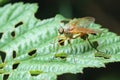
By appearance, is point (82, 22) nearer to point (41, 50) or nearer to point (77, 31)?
point (77, 31)

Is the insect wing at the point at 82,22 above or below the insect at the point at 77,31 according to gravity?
above

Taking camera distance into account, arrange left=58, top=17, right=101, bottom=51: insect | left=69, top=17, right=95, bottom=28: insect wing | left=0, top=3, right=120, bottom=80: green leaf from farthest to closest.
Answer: left=69, top=17, right=95, bottom=28: insect wing, left=58, top=17, right=101, bottom=51: insect, left=0, top=3, right=120, bottom=80: green leaf

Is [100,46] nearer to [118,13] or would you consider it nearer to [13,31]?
[13,31]

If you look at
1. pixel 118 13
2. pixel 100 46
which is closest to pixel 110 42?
pixel 100 46

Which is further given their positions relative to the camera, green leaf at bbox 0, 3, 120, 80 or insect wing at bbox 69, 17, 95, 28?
insect wing at bbox 69, 17, 95, 28

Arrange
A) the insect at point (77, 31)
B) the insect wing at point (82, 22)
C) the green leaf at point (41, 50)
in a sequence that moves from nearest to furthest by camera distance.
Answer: the green leaf at point (41, 50)
the insect at point (77, 31)
the insect wing at point (82, 22)

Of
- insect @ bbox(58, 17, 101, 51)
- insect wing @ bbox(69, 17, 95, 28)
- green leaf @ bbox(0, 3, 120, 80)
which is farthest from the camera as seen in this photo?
insect wing @ bbox(69, 17, 95, 28)
